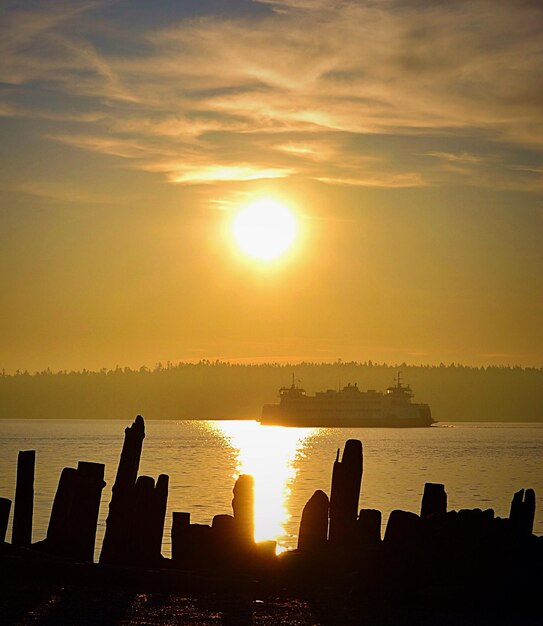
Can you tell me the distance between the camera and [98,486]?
16156 mm

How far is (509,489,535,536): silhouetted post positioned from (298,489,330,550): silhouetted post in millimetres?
2791

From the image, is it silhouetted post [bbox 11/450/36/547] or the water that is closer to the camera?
silhouetted post [bbox 11/450/36/547]

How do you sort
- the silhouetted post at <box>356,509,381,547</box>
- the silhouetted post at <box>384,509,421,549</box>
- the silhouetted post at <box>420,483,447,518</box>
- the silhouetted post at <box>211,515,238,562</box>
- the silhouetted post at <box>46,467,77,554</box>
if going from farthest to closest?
the silhouetted post at <box>46,467,77,554</box>, the silhouetted post at <box>420,483,447,518</box>, the silhouetted post at <box>211,515,238,562</box>, the silhouetted post at <box>356,509,381,547</box>, the silhouetted post at <box>384,509,421,549</box>

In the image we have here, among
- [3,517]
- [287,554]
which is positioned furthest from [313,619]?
[3,517]

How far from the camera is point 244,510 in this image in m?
16.0

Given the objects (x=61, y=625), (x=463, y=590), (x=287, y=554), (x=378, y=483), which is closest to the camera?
(x=61, y=625)

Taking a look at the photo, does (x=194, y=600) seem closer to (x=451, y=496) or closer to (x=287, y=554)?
(x=287, y=554)

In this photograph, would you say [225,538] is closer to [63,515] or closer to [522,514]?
[63,515]

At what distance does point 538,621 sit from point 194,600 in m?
4.29

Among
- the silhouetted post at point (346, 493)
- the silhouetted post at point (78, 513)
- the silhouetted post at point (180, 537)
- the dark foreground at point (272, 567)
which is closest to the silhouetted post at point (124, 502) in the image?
the dark foreground at point (272, 567)

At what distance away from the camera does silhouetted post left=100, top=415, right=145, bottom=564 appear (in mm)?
16578

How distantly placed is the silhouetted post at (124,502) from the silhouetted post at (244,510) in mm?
1665

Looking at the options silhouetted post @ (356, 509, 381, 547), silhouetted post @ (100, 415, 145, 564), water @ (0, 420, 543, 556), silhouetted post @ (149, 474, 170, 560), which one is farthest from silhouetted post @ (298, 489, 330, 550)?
water @ (0, 420, 543, 556)

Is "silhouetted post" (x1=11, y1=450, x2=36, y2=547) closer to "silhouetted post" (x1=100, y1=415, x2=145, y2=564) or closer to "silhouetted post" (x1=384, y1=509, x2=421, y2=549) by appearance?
"silhouetted post" (x1=100, y1=415, x2=145, y2=564)
